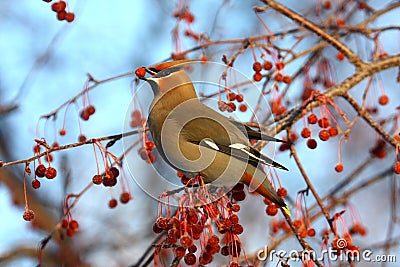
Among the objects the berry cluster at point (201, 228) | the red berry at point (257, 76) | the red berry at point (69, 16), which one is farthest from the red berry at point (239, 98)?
the red berry at point (69, 16)

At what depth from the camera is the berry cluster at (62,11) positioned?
112 inches

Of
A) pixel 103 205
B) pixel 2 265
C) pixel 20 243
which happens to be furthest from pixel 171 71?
pixel 103 205

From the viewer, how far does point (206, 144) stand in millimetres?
2467

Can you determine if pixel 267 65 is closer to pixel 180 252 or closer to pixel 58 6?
pixel 58 6

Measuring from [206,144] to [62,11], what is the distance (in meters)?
1.02

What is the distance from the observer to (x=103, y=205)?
7.09 meters

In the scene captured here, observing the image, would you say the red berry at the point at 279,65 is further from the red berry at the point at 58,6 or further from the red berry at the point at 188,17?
the red berry at the point at 58,6

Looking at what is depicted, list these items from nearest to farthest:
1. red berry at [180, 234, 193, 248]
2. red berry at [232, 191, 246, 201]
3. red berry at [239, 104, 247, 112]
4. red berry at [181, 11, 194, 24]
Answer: red berry at [180, 234, 193, 248] < red berry at [232, 191, 246, 201] < red berry at [239, 104, 247, 112] < red berry at [181, 11, 194, 24]

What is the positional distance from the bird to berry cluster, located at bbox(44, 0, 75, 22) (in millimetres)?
588

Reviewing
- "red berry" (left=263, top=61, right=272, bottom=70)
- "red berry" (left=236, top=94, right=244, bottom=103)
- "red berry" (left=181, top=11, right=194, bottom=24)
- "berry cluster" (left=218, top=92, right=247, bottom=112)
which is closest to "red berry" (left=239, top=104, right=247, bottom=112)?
"berry cluster" (left=218, top=92, right=247, bottom=112)

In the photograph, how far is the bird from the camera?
2.40 meters

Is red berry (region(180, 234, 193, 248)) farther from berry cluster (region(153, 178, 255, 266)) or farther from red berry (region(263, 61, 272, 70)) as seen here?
red berry (region(263, 61, 272, 70))

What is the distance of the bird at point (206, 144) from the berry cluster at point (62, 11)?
1.93ft

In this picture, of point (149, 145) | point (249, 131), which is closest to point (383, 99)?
point (249, 131)
